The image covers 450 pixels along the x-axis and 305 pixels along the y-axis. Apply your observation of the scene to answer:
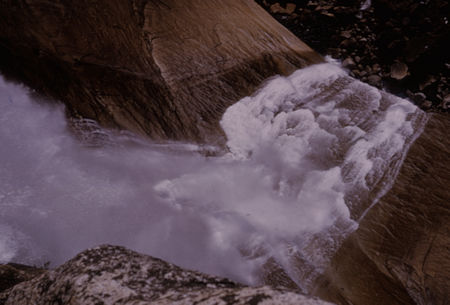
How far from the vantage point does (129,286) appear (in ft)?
2.88

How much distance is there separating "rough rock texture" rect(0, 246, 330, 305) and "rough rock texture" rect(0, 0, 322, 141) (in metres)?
1.12

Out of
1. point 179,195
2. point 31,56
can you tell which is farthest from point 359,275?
point 31,56

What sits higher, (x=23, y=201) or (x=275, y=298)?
(x=275, y=298)

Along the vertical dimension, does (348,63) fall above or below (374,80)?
above

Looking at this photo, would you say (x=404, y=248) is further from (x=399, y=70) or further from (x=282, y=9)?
(x=282, y=9)

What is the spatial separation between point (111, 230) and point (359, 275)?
137 centimetres

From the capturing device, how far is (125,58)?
6.53ft

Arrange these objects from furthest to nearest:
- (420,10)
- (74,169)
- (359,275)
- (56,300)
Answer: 1. (420,10)
2. (74,169)
3. (359,275)
4. (56,300)

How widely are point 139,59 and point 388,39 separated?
2.70 metres

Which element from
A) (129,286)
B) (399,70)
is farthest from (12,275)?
(399,70)

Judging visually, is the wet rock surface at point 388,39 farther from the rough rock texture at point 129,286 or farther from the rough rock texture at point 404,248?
the rough rock texture at point 129,286

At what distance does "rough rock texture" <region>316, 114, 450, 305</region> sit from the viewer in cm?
168

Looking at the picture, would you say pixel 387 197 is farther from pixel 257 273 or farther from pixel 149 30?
pixel 149 30

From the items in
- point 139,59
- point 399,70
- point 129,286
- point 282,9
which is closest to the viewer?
point 129,286
